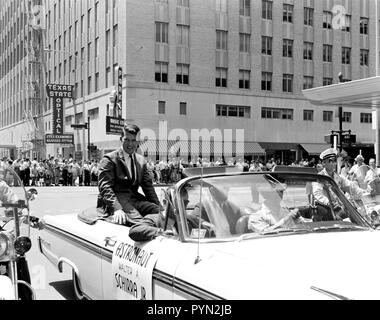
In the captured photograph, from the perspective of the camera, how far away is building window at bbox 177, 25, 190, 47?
33125mm

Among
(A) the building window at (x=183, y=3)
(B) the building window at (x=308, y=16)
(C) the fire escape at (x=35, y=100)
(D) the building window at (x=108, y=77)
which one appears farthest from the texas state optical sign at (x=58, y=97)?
(B) the building window at (x=308, y=16)

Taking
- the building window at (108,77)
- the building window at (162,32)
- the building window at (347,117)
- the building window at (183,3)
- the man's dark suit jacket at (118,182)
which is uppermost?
the building window at (183,3)

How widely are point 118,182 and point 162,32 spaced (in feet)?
93.3

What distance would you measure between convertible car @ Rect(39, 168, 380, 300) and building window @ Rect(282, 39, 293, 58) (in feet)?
121

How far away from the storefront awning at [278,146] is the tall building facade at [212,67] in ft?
0.27

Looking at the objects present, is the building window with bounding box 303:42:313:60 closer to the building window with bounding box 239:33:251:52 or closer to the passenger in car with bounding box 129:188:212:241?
the building window with bounding box 239:33:251:52

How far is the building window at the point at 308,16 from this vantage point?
1491 inches

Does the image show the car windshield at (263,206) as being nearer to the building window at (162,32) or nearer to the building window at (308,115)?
the building window at (162,32)

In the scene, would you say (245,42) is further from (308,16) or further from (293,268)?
(293,268)

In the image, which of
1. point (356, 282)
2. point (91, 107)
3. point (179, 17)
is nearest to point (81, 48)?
point (91, 107)

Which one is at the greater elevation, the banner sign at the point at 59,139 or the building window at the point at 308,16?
the building window at the point at 308,16

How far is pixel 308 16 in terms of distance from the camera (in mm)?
39406

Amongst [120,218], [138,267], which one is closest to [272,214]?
[138,267]

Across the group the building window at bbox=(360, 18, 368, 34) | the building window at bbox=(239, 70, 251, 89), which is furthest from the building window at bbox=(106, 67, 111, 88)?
the building window at bbox=(360, 18, 368, 34)
